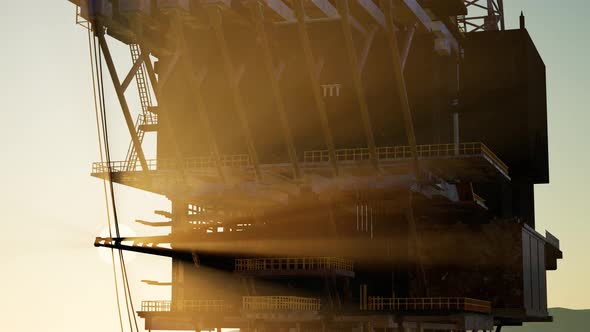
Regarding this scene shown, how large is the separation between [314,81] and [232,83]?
5.72 meters

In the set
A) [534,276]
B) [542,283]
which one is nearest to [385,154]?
[534,276]

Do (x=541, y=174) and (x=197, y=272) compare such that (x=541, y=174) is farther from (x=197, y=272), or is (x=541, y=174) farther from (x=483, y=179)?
(x=197, y=272)

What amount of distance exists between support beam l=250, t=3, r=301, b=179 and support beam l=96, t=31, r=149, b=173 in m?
9.81

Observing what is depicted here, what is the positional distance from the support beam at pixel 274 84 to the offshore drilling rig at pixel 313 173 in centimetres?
15

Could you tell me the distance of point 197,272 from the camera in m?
82.8

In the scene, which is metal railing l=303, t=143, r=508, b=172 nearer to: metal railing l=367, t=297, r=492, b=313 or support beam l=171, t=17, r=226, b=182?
support beam l=171, t=17, r=226, b=182

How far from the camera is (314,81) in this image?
71125 mm

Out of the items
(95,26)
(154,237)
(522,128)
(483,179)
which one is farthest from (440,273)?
(95,26)

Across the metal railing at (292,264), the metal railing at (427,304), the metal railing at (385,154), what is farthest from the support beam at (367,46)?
the metal railing at (427,304)

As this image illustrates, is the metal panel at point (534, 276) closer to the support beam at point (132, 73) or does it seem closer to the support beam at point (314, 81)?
the support beam at point (314, 81)

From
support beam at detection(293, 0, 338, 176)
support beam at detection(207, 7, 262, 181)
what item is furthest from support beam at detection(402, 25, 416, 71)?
support beam at detection(207, 7, 262, 181)

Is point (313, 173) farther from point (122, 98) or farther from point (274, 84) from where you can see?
point (122, 98)

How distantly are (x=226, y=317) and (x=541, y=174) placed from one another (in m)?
34.3

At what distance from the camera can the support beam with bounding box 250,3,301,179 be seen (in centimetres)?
7025
